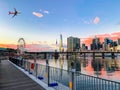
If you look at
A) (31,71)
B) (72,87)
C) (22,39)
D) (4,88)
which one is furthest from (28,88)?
(22,39)

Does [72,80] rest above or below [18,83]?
above

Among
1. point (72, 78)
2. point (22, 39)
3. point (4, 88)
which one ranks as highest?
point (22, 39)

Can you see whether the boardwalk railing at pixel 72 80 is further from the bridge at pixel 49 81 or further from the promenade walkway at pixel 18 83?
the promenade walkway at pixel 18 83

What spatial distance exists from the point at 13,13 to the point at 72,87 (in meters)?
38.8

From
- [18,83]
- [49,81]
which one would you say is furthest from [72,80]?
[18,83]

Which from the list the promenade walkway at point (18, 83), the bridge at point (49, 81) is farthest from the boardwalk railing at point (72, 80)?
the promenade walkway at point (18, 83)

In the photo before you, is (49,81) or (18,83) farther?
(18,83)

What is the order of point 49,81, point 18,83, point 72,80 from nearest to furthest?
point 72,80 → point 49,81 → point 18,83

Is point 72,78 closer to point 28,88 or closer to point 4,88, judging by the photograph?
point 28,88

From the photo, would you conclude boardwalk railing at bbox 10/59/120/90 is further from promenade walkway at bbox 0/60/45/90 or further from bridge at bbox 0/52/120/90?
promenade walkway at bbox 0/60/45/90

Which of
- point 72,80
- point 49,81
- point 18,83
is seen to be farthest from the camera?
point 18,83

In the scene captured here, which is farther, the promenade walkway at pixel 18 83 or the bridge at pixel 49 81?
the promenade walkway at pixel 18 83

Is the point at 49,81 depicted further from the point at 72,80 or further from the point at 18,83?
the point at 72,80

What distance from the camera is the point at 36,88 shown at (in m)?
13.2
